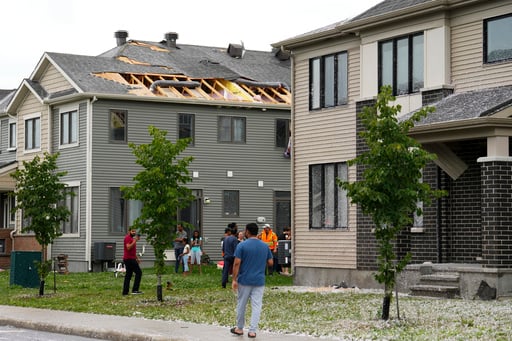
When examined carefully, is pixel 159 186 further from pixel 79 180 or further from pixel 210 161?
pixel 210 161

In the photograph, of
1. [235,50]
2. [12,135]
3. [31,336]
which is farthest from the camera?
[235,50]

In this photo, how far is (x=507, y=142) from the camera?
23266 mm

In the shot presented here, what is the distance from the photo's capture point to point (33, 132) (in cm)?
4809

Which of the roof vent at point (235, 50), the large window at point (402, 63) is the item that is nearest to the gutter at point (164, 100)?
the roof vent at point (235, 50)

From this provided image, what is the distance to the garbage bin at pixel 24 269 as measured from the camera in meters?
32.3

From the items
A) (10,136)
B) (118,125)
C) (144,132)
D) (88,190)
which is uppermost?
(10,136)

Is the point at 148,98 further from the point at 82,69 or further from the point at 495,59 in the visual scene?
the point at 495,59

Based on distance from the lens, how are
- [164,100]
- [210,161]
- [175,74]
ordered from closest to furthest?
[164,100] → [210,161] → [175,74]

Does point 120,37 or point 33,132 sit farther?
point 120,37

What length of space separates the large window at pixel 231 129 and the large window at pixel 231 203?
215cm

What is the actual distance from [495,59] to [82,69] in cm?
2321

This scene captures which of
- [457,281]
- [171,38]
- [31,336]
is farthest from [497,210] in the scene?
[171,38]

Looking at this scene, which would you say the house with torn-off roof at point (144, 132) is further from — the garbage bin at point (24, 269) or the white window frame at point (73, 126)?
the garbage bin at point (24, 269)

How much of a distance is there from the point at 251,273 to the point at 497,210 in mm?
7605
